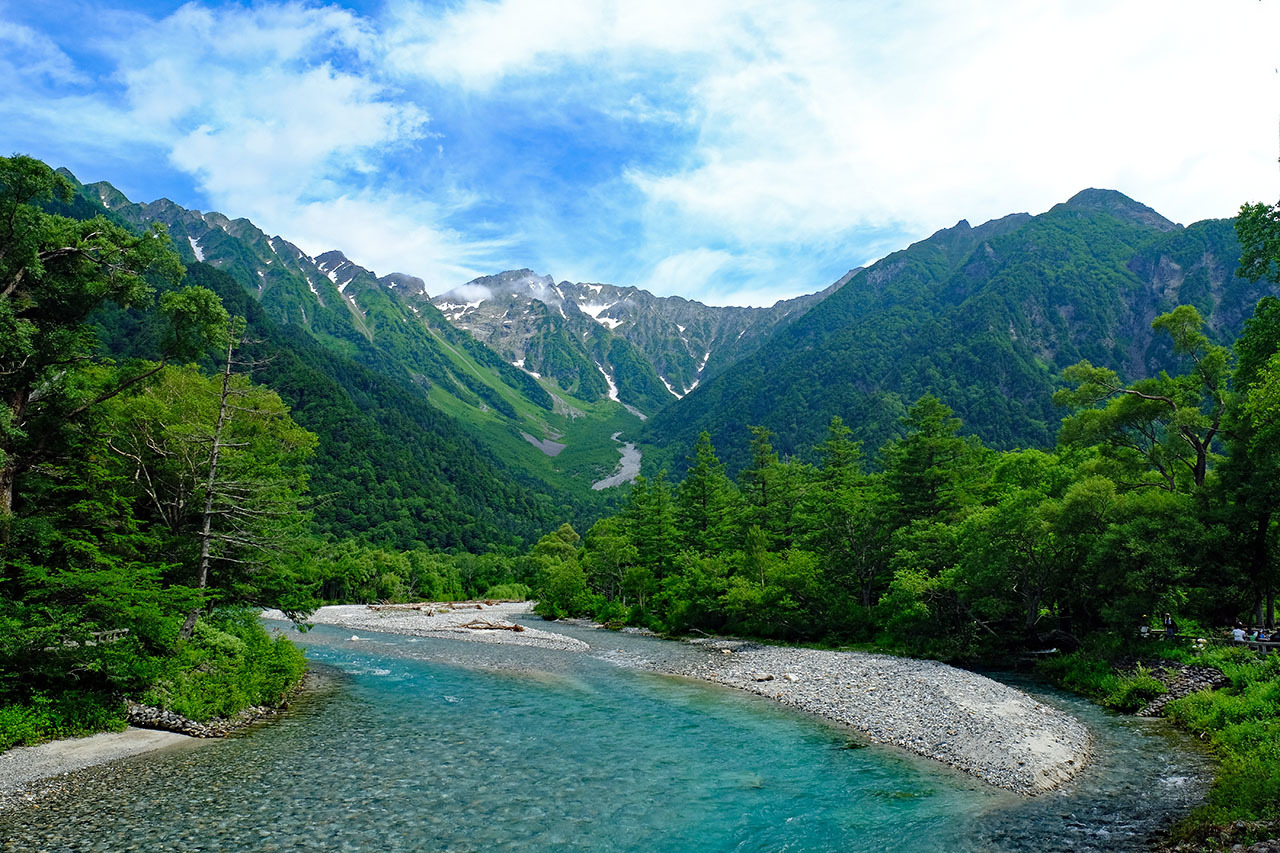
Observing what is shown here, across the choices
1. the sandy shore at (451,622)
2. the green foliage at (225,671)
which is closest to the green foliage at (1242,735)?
the green foliage at (225,671)

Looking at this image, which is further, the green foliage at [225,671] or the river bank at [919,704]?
the green foliage at [225,671]

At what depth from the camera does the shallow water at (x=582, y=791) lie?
13.4 m

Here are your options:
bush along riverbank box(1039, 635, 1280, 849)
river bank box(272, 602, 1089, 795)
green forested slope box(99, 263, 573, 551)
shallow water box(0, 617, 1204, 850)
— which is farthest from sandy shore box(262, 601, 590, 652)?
green forested slope box(99, 263, 573, 551)

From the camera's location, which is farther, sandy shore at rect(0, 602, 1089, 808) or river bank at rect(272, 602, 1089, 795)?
river bank at rect(272, 602, 1089, 795)

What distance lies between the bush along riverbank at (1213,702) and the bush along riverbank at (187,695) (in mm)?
26647

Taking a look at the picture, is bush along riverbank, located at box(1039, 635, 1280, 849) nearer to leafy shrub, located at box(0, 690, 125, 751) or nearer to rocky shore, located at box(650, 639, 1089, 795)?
rocky shore, located at box(650, 639, 1089, 795)

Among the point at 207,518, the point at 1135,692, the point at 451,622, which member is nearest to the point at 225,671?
the point at 207,518

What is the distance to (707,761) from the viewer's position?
19.4 m

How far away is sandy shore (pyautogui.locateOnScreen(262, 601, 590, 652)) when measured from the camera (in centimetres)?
5216

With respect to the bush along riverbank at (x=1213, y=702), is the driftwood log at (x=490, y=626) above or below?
below

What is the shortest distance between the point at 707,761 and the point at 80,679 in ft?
63.5

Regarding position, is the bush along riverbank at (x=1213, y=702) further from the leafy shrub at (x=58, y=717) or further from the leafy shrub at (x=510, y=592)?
the leafy shrub at (x=510, y=592)

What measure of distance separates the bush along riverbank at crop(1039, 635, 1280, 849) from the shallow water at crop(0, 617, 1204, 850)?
116cm

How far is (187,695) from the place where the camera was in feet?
68.9
